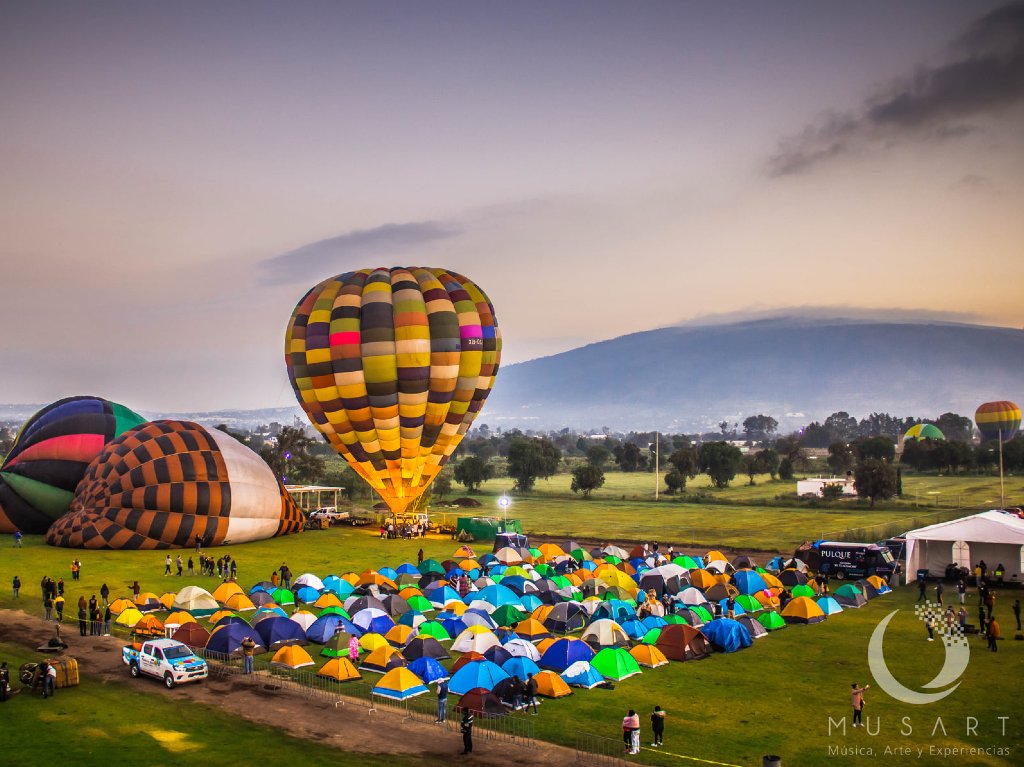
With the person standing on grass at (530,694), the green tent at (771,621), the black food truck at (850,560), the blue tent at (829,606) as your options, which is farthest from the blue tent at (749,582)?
the person standing on grass at (530,694)

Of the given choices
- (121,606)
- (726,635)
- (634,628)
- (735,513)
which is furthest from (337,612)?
(735,513)

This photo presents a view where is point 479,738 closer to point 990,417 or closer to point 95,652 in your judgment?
point 95,652

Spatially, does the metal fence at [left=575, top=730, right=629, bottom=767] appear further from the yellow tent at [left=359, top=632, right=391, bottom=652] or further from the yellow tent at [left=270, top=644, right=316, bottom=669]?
the yellow tent at [left=270, top=644, right=316, bottom=669]

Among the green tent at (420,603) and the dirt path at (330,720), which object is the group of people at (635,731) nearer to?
the dirt path at (330,720)

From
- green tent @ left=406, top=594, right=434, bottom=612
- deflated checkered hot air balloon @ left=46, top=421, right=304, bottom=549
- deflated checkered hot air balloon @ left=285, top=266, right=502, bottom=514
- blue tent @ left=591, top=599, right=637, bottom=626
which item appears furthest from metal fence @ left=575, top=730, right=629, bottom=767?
deflated checkered hot air balloon @ left=46, top=421, right=304, bottom=549
